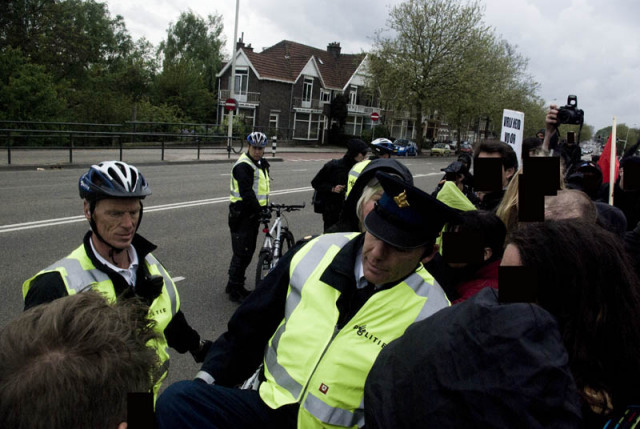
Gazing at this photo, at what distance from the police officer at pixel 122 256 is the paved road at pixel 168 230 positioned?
1.76 m

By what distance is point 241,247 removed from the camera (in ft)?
18.2

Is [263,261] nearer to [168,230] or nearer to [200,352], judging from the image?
[200,352]

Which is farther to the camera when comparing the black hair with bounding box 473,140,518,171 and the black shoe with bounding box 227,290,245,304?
the black shoe with bounding box 227,290,245,304

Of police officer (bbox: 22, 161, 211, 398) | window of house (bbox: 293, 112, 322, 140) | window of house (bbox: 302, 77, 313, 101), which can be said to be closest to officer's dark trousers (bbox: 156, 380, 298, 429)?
police officer (bbox: 22, 161, 211, 398)

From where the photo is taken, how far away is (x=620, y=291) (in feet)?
3.63

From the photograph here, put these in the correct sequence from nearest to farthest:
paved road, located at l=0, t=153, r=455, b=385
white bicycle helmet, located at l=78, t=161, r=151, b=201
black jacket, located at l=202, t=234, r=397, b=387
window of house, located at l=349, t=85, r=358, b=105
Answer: black jacket, located at l=202, t=234, r=397, b=387 < white bicycle helmet, located at l=78, t=161, r=151, b=201 < paved road, located at l=0, t=153, r=455, b=385 < window of house, located at l=349, t=85, r=358, b=105

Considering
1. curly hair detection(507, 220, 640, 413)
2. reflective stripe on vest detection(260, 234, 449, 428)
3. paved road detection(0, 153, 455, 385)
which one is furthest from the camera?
paved road detection(0, 153, 455, 385)

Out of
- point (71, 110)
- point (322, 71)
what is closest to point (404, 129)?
point (322, 71)

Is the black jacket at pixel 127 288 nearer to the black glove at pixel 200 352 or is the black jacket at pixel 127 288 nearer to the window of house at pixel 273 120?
the black glove at pixel 200 352

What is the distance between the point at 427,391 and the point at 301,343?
41.4 inches

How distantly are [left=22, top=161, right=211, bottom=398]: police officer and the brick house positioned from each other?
1509 inches

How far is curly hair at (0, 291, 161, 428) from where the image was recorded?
3.09 ft

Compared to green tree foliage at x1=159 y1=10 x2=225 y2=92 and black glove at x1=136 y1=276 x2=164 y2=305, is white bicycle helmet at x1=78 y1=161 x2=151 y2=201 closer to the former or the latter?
black glove at x1=136 y1=276 x2=164 y2=305

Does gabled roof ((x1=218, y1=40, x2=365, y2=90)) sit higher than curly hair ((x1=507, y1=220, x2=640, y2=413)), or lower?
higher
